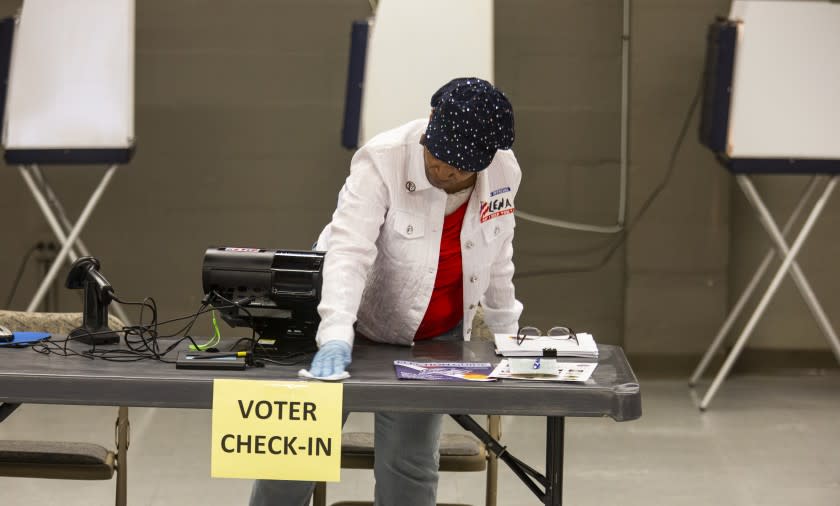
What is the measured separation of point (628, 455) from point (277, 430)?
2254 millimetres

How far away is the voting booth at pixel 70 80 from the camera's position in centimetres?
434

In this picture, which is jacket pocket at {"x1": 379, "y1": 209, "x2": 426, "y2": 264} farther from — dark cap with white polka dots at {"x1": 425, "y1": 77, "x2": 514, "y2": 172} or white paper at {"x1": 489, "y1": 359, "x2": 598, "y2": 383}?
white paper at {"x1": 489, "y1": 359, "x2": 598, "y2": 383}

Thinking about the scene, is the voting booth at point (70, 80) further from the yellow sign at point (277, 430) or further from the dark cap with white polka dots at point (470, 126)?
the yellow sign at point (277, 430)

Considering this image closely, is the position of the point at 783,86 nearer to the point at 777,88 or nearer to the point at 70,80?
the point at 777,88

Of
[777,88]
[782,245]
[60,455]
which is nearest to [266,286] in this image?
[60,455]

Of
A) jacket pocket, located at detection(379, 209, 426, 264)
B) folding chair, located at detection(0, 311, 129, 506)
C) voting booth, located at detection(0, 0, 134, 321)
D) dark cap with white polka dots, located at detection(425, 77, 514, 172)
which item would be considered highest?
voting booth, located at detection(0, 0, 134, 321)

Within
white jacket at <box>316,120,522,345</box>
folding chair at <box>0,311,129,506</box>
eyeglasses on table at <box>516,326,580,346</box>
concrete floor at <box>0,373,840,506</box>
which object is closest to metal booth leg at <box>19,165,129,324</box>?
concrete floor at <box>0,373,840,506</box>

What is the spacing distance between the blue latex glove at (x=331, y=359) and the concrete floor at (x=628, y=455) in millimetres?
1508

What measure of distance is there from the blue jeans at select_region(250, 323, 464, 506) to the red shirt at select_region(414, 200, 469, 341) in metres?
0.23

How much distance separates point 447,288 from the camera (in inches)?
101

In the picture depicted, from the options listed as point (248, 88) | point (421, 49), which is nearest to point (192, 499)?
point (421, 49)

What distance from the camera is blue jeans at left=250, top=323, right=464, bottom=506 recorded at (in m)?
2.39

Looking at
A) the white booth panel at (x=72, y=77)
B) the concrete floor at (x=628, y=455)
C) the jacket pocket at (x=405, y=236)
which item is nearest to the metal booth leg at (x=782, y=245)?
the concrete floor at (x=628, y=455)

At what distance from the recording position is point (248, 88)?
17.0 feet
